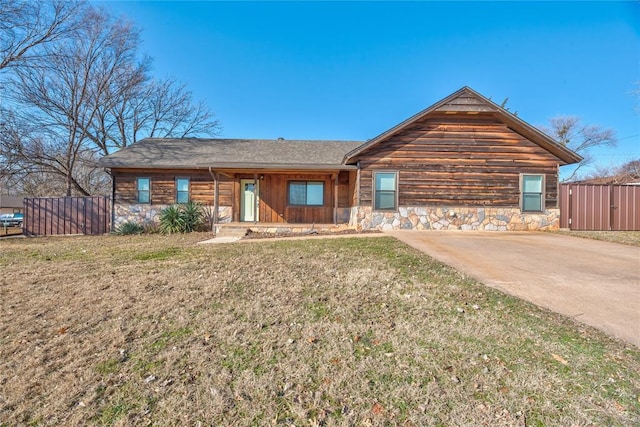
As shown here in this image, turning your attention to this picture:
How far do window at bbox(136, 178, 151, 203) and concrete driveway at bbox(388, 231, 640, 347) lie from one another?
11651 millimetres

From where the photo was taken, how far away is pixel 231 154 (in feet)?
46.4

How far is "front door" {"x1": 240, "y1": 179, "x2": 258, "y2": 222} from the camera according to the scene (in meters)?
13.7

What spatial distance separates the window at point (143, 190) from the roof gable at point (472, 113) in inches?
350

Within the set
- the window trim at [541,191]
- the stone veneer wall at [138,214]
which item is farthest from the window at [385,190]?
the stone veneer wall at [138,214]

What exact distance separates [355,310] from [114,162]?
13496mm

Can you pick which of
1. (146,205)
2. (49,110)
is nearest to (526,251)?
(146,205)

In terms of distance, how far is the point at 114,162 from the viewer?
505 inches

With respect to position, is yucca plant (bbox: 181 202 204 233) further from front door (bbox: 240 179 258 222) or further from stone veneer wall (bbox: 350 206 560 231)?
stone veneer wall (bbox: 350 206 560 231)

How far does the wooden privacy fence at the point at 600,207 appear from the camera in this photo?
11617mm

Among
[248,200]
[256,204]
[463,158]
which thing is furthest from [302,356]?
[248,200]

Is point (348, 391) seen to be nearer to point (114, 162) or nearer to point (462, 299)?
point (462, 299)

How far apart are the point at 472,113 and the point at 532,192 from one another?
12.3ft

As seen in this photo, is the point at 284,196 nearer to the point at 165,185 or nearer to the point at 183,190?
the point at 183,190

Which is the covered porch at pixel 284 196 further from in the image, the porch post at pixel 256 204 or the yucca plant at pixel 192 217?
the yucca plant at pixel 192 217
